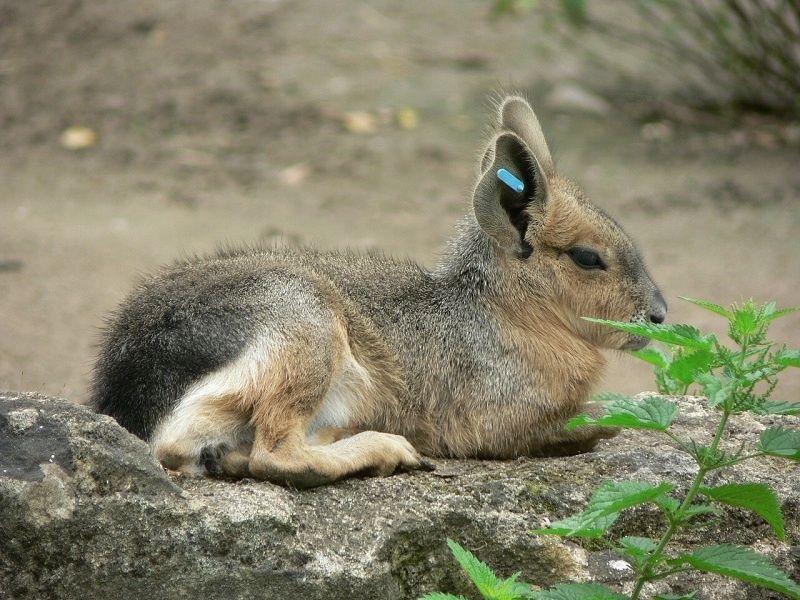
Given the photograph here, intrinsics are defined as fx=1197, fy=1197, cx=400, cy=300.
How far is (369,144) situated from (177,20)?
8.61 feet

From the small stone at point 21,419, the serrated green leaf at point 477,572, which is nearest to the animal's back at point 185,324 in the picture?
the small stone at point 21,419

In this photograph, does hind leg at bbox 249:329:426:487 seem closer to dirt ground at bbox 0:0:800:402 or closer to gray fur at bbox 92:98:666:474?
gray fur at bbox 92:98:666:474

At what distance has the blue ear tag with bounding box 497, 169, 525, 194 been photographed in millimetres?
3988

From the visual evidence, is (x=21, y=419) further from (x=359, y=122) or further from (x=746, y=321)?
(x=359, y=122)

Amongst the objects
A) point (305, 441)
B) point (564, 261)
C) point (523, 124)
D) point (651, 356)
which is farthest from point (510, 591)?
point (523, 124)

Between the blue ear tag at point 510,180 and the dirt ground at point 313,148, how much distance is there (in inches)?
126

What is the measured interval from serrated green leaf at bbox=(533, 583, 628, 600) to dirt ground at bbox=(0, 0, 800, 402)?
13.5 ft

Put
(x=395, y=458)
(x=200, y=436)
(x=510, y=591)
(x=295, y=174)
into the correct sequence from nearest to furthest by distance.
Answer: (x=510, y=591) < (x=200, y=436) < (x=395, y=458) < (x=295, y=174)

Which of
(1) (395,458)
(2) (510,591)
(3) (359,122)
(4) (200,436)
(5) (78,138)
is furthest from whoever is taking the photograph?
(3) (359,122)

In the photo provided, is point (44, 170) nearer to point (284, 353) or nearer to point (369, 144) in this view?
point (369, 144)

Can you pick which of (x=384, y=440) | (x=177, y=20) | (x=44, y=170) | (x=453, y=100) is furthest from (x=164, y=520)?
(x=177, y=20)

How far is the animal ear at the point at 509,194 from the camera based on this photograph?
4008mm

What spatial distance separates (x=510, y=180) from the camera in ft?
13.1

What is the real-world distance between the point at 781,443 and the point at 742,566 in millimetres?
315
